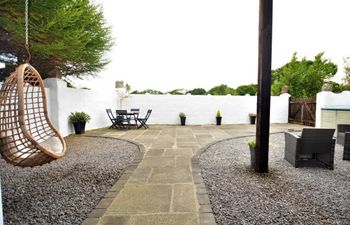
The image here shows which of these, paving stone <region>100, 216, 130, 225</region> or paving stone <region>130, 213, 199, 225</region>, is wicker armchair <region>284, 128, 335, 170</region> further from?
paving stone <region>100, 216, 130, 225</region>

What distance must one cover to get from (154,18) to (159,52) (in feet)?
14.5

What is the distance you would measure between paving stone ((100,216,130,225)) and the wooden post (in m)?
2.13

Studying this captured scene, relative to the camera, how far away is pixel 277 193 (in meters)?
2.50

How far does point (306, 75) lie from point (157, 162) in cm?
Result: 1503

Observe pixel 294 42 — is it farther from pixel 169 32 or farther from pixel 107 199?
pixel 107 199

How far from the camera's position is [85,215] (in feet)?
6.64

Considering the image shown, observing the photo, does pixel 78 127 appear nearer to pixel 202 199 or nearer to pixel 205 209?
pixel 202 199

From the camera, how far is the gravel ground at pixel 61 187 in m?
2.04

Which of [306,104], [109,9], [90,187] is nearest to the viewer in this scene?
[90,187]

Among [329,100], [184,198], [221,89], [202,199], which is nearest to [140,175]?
[184,198]

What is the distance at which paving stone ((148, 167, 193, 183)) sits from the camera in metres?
2.92

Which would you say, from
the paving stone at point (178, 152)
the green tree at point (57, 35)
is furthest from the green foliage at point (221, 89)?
the paving stone at point (178, 152)

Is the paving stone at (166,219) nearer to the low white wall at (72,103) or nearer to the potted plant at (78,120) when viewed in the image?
the low white wall at (72,103)

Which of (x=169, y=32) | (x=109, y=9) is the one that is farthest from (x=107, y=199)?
(x=169, y=32)
